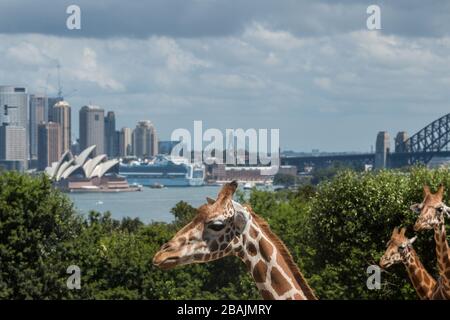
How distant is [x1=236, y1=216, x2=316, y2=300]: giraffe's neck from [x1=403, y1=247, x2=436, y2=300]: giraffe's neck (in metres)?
8.41

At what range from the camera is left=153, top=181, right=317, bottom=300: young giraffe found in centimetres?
1126

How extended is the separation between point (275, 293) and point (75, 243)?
23914 millimetres

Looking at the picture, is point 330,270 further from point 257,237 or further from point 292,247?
point 257,237

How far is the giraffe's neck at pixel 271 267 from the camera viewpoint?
12.0 m

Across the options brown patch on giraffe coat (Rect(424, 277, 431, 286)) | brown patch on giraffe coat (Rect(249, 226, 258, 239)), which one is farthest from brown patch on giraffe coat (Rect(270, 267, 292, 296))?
brown patch on giraffe coat (Rect(424, 277, 431, 286))

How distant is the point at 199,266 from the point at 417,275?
1693cm

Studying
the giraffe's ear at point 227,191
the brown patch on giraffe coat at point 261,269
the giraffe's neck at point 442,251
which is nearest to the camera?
the giraffe's ear at point 227,191

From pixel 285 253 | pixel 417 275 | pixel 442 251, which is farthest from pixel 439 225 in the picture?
pixel 285 253

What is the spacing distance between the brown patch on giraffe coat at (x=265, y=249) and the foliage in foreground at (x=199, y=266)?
805 inches

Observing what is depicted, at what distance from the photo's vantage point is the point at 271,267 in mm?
12055

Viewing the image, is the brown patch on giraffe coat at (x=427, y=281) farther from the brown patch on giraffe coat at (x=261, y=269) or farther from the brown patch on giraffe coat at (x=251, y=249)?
the brown patch on giraffe coat at (x=251, y=249)

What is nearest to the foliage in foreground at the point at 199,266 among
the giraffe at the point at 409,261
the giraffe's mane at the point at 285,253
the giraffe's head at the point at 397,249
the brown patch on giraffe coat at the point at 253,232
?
the giraffe at the point at 409,261

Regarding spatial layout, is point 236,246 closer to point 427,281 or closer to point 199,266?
point 427,281
